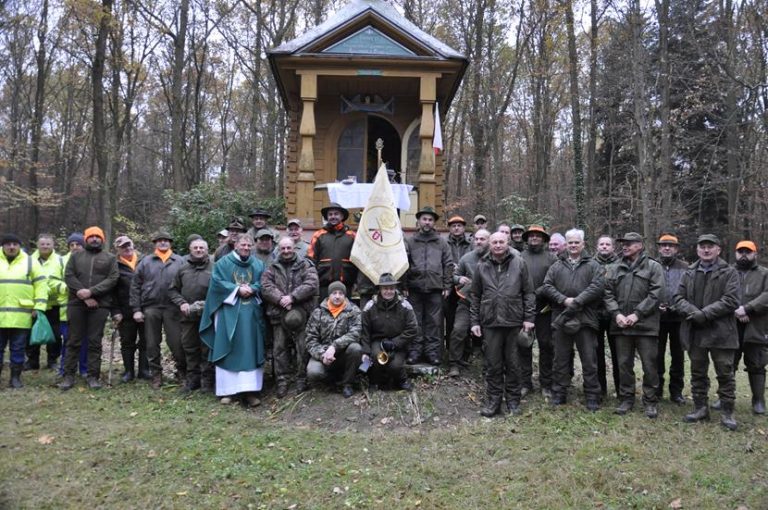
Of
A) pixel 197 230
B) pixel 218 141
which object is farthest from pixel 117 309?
pixel 218 141

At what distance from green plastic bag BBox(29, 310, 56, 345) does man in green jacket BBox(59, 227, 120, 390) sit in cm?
100

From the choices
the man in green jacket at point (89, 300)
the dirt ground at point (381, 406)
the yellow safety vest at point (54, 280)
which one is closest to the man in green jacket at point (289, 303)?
the dirt ground at point (381, 406)

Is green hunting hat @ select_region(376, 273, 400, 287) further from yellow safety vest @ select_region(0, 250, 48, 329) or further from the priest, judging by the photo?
yellow safety vest @ select_region(0, 250, 48, 329)

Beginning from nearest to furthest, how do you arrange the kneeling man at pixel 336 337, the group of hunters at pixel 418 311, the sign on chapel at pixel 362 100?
the group of hunters at pixel 418 311 → the kneeling man at pixel 336 337 → the sign on chapel at pixel 362 100

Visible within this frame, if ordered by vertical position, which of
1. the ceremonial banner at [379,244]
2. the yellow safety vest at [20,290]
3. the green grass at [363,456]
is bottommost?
the green grass at [363,456]

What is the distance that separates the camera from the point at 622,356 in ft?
21.7

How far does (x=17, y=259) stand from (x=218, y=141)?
2944 cm

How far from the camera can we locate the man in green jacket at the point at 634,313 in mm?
6375

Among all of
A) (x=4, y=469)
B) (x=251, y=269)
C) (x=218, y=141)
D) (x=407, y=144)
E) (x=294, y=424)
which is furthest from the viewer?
(x=218, y=141)

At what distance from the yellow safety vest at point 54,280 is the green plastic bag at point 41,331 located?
0.21 m

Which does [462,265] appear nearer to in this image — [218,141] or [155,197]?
[155,197]

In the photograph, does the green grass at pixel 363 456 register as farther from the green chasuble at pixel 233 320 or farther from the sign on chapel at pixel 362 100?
the sign on chapel at pixel 362 100

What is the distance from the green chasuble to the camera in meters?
6.98

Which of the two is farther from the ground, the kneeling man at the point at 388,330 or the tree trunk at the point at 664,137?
the tree trunk at the point at 664,137
